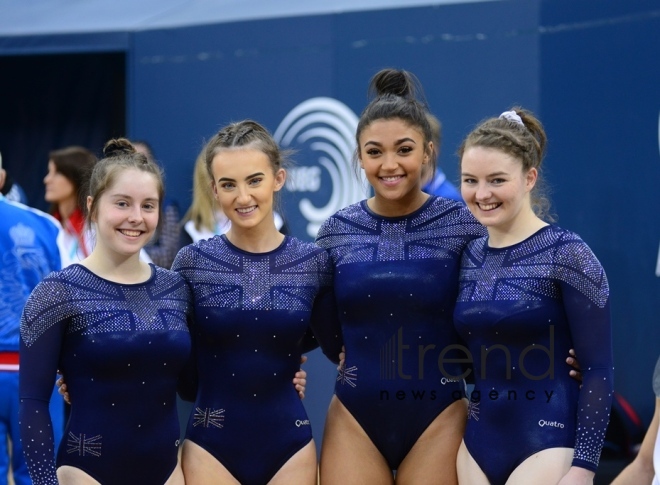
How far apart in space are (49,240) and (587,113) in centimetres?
292

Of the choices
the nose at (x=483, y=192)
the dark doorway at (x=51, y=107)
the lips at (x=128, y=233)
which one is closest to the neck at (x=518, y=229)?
the nose at (x=483, y=192)

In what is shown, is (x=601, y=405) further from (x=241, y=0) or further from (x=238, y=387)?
(x=241, y=0)

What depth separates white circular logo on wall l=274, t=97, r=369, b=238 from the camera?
688cm

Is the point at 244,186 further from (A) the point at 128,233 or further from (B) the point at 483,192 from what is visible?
(B) the point at 483,192

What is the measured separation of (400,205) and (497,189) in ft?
1.60

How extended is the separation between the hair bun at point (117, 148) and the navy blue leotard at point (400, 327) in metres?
0.86

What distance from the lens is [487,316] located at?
3.61 m

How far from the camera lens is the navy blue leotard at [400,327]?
12.7 feet

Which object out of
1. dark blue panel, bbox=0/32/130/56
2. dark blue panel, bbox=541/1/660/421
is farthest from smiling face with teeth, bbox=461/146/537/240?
dark blue panel, bbox=0/32/130/56

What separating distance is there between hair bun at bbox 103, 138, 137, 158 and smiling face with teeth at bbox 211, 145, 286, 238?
1.01 feet

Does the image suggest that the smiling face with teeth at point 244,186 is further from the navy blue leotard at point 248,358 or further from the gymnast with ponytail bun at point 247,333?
the navy blue leotard at point 248,358

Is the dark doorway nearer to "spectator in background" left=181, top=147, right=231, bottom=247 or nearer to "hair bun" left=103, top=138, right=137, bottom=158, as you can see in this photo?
"spectator in background" left=181, top=147, right=231, bottom=247

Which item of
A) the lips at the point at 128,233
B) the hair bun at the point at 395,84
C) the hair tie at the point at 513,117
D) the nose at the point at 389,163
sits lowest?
the lips at the point at 128,233

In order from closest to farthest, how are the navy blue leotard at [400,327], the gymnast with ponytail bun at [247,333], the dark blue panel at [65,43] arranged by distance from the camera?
1. the gymnast with ponytail bun at [247,333]
2. the navy blue leotard at [400,327]
3. the dark blue panel at [65,43]
